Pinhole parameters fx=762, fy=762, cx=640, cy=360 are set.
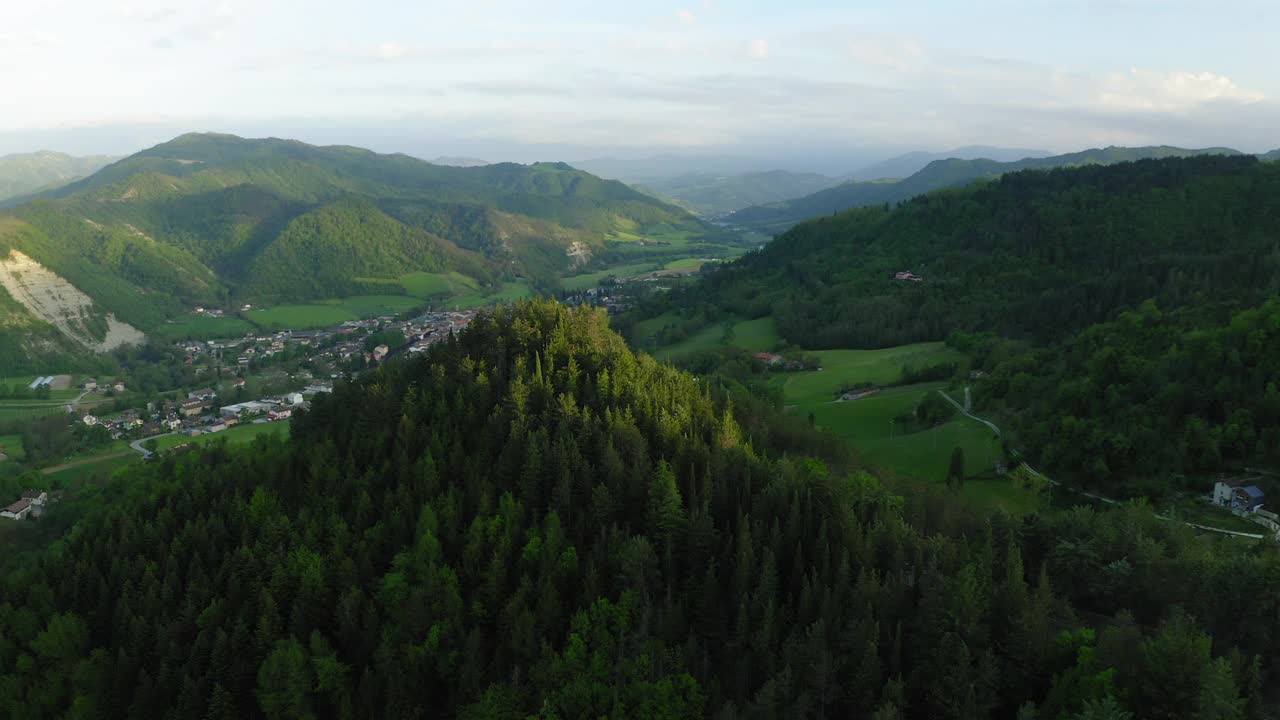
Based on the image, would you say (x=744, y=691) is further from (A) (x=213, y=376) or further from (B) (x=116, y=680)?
(A) (x=213, y=376)

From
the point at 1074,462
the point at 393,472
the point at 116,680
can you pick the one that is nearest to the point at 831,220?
the point at 1074,462

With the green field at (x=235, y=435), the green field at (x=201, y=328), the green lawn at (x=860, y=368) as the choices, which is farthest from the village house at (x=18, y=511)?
the green field at (x=201, y=328)

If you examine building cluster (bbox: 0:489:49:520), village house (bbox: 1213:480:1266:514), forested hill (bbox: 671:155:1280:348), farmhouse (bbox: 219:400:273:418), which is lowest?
building cluster (bbox: 0:489:49:520)

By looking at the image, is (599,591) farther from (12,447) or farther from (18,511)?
(12,447)

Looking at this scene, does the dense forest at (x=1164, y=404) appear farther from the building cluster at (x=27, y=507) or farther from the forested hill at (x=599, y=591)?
the building cluster at (x=27, y=507)

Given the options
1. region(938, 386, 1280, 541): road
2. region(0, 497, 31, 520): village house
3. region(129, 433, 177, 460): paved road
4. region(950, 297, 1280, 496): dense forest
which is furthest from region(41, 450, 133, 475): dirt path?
region(950, 297, 1280, 496): dense forest

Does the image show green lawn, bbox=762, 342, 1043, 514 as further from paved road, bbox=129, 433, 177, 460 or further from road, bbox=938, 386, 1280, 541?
paved road, bbox=129, 433, 177, 460

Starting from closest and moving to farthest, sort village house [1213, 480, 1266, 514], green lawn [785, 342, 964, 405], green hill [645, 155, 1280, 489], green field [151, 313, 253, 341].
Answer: village house [1213, 480, 1266, 514] < green hill [645, 155, 1280, 489] < green lawn [785, 342, 964, 405] < green field [151, 313, 253, 341]
